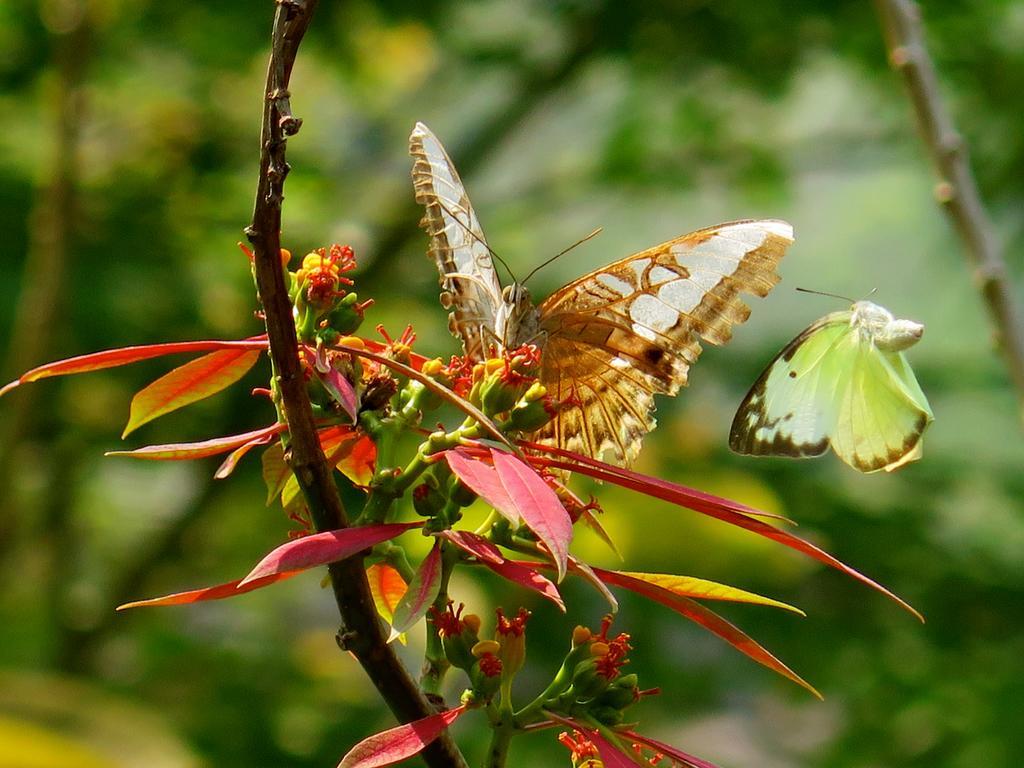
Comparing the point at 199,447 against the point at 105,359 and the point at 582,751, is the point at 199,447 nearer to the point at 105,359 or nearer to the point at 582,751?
the point at 105,359

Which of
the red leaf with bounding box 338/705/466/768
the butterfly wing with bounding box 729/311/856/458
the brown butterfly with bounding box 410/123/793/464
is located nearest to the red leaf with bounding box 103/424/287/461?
the red leaf with bounding box 338/705/466/768

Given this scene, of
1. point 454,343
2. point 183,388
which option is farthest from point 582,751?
point 454,343

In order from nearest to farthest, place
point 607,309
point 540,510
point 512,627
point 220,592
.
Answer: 1. point 540,510
2. point 220,592
3. point 512,627
4. point 607,309

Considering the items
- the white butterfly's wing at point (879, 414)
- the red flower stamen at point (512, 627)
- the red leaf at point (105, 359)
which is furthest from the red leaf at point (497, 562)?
the white butterfly's wing at point (879, 414)

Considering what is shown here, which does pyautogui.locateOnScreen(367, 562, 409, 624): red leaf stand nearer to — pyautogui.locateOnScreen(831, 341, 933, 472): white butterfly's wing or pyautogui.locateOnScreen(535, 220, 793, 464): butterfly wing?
pyautogui.locateOnScreen(535, 220, 793, 464): butterfly wing

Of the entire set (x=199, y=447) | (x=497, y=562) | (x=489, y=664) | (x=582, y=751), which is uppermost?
(x=199, y=447)

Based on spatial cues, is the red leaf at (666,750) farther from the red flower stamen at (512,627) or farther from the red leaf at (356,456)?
the red leaf at (356,456)
